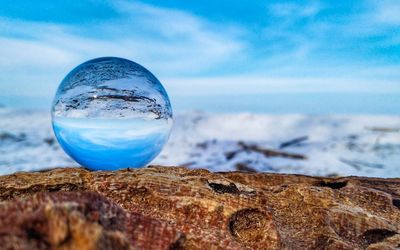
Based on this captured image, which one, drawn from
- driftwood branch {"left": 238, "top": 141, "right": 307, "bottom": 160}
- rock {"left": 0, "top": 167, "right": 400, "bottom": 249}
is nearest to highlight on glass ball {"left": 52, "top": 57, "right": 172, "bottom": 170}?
rock {"left": 0, "top": 167, "right": 400, "bottom": 249}

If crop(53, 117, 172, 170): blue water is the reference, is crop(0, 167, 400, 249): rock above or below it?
below

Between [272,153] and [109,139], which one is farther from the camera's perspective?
[272,153]

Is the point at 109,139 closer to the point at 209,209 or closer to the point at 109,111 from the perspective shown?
the point at 109,111

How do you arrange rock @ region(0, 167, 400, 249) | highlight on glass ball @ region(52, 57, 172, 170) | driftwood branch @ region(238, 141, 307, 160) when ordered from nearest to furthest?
rock @ region(0, 167, 400, 249) → highlight on glass ball @ region(52, 57, 172, 170) → driftwood branch @ region(238, 141, 307, 160)

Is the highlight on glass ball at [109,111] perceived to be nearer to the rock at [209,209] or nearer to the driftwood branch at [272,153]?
the rock at [209,209]

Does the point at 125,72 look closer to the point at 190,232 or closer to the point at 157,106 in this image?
the point at 157,106

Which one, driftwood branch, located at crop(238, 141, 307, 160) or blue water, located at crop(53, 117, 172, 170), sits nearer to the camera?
blue water, located at crop(53, 117, 172, 170)

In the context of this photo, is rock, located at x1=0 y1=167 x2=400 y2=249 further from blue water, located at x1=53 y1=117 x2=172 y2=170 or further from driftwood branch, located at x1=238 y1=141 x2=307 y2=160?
driftwood branch, located at x1=238 y1=141 x2=307 y2=160

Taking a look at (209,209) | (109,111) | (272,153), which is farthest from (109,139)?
(272,153)
